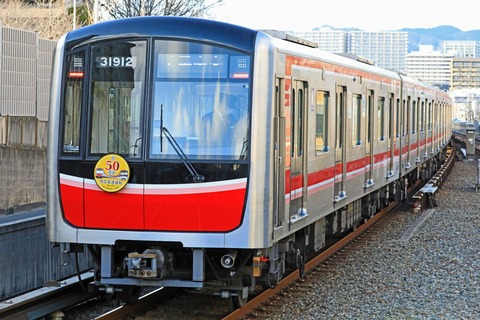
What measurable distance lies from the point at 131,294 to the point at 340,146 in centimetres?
412

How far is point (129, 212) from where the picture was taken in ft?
27.6

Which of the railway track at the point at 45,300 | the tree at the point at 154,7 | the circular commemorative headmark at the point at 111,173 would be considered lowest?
the railway track at the point at 45,300

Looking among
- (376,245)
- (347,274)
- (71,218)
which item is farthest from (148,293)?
(376,245)

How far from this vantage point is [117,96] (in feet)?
27.9

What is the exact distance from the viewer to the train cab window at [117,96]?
8.43m

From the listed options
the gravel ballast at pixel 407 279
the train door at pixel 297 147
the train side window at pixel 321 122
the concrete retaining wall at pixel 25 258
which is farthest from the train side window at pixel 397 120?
the concrete retaining wall at pixel 25 258

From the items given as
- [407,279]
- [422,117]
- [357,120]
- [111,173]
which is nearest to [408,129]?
[422,117]

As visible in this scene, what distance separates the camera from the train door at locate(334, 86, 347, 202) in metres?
11.9

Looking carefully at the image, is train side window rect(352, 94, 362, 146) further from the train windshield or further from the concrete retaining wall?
the train windshield

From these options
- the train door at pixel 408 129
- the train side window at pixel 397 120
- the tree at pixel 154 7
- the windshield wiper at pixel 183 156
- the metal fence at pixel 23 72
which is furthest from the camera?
the tree at pixel 154 7

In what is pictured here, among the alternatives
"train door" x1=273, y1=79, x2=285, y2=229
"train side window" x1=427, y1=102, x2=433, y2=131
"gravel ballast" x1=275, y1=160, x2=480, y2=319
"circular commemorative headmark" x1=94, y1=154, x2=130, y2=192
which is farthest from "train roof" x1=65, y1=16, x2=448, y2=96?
"train side window" x1=427, y1=102, x2=433, y2=131

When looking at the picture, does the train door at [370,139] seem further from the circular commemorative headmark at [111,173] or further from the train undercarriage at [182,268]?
the circular commemorative headmark at [111,173]

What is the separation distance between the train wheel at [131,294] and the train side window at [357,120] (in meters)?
4.84

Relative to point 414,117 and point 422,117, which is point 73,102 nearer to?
point 414,117
